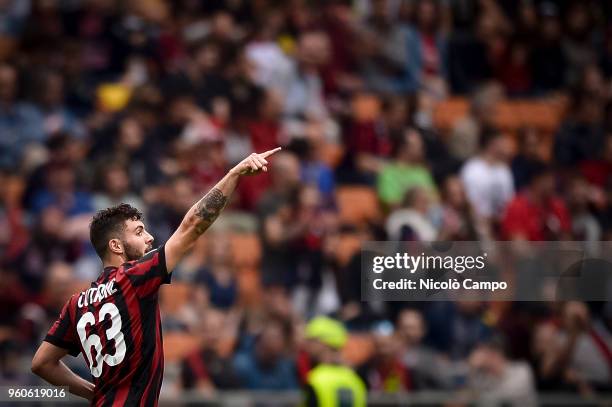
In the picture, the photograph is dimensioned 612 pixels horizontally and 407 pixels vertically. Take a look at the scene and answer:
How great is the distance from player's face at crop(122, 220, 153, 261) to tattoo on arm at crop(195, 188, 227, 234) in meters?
0.46

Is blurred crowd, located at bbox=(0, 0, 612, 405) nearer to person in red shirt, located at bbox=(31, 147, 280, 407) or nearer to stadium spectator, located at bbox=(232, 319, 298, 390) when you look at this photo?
stadium spectator, located at bbox=(232, 319, 298, 390)

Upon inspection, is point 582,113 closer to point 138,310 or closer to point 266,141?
point 266,141

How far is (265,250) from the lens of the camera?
1380cm

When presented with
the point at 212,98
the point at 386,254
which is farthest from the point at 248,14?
the point at 386,254

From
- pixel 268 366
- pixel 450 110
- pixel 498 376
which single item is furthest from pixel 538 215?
pixel 268 366

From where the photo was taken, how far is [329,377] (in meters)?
10.7

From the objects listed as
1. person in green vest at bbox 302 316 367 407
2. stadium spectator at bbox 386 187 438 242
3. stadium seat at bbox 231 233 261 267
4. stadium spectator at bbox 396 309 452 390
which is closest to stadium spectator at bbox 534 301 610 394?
stadium spectator at bbox 396 309 452 390

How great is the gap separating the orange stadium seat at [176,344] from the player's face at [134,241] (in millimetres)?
5634

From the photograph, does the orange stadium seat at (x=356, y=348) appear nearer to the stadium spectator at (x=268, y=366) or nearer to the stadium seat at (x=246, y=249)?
the stadium spectator at (x=268, y=366)

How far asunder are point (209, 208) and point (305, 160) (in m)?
7.91

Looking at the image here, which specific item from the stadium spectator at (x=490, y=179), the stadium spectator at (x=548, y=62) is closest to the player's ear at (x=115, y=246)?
the stadium spectator at (x=490, y=179)

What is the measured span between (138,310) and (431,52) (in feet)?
36.7

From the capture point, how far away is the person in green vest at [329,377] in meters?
10.6

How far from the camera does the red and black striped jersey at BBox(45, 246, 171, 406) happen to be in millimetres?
7199
